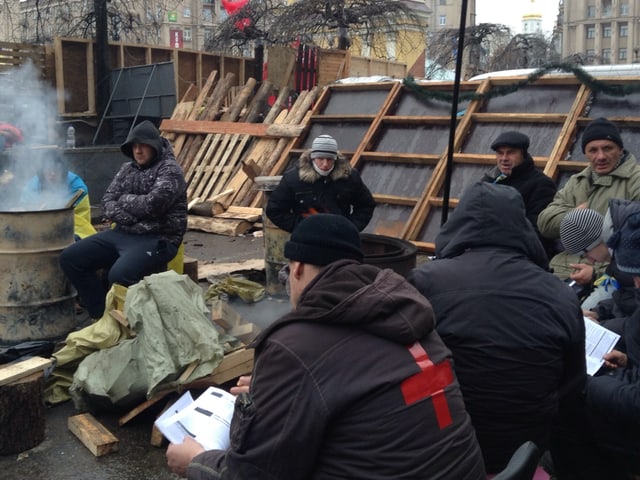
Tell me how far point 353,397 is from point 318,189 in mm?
4299

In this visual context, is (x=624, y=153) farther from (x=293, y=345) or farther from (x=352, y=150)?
(x=352, y=150)

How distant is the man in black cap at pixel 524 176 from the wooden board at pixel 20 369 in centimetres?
377

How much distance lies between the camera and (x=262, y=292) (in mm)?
5953

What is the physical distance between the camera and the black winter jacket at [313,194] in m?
6.07

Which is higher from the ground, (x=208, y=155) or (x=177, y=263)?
(x=208, y=155)

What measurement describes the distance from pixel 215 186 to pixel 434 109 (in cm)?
391

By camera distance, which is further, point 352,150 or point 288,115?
point 288,115

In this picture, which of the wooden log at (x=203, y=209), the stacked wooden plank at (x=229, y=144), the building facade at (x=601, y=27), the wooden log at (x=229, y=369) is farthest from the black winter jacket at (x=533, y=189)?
the building facade at (x=601, y=27)

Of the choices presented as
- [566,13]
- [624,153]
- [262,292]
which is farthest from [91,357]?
[566,13]

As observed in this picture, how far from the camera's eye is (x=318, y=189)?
6070 mm

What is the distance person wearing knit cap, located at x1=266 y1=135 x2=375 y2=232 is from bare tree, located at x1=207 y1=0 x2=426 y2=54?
16.3 m

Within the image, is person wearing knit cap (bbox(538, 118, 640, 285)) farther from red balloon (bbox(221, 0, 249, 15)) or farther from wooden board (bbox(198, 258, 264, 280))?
red balloon (bbox(221, 0, 249, 15))

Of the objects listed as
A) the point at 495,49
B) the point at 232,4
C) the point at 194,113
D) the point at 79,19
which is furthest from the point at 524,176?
the point at 495,49

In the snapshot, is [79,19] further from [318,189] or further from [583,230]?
[583,230]
